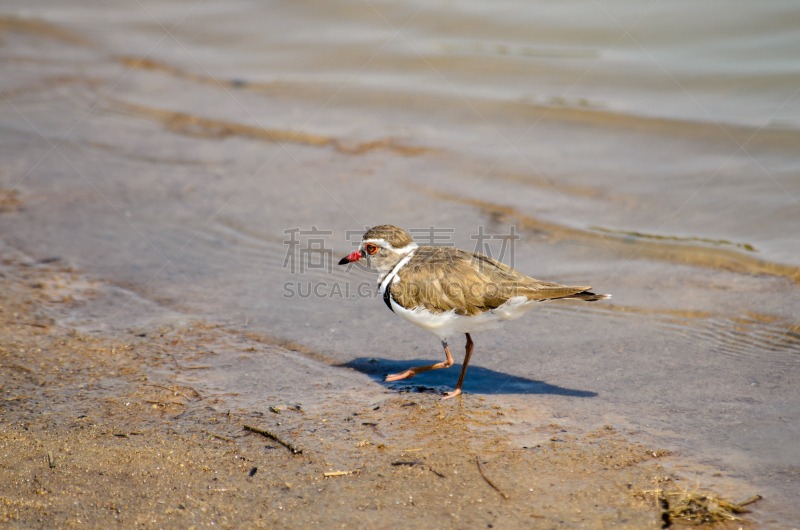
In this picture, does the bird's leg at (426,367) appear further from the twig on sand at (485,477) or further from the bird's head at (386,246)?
the twig on sand at (485,477)

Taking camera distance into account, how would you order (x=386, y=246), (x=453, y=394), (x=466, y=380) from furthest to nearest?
(x=386, y=246)
(x=466, y=380)
(x=453, y=394)

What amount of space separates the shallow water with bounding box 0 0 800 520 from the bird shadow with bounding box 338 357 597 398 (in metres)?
0.03

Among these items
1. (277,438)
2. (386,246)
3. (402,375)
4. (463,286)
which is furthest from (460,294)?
(277,438)

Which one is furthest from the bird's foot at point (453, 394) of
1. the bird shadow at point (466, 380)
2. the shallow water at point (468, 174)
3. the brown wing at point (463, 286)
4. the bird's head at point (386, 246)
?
the bird's head at point (386, 246)

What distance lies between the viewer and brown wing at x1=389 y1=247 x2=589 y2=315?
5.46 metres

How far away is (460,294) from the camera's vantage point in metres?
5.50

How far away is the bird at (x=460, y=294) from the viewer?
546 cm

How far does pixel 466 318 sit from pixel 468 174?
5.19 meters

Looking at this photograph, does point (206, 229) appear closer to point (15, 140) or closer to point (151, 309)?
point (151, 309)

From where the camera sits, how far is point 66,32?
16344mm

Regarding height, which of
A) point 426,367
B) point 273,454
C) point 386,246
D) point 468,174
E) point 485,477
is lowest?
point 273,454

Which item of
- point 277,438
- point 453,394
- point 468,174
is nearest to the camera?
point 277,438

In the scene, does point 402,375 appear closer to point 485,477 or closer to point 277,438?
point 277,438

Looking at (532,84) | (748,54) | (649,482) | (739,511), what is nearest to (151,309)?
(649,482)
